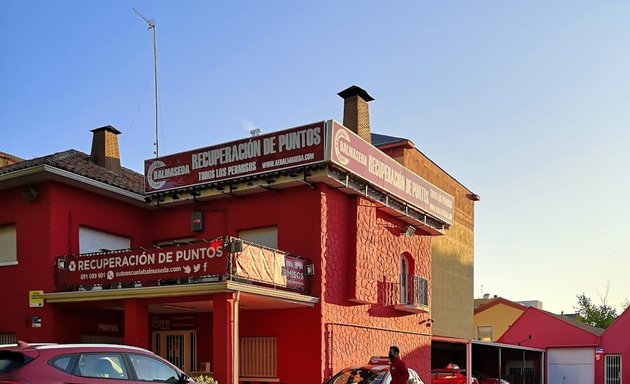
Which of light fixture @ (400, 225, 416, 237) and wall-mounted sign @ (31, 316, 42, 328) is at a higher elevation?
light fixture @ (400, 225, 416, 237)

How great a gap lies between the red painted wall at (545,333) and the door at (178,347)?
2434 cm

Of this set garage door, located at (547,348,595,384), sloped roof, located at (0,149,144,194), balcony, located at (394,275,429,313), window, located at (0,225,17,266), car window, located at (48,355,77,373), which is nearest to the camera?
car window, located at (48,355,77,373)

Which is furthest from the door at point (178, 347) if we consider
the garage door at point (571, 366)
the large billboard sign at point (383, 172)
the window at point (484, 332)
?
the window at point (484, 332)

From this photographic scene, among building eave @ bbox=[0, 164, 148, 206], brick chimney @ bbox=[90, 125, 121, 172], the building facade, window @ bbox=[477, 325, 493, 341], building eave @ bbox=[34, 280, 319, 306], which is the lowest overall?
window @ bbox=[477, 325, 493, 341]

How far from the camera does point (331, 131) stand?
669 inches

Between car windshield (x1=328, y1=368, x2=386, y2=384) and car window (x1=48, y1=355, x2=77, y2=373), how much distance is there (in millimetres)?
6226

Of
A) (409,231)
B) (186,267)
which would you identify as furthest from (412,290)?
(186,267)

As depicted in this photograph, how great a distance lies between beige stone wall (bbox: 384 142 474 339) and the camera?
116ft

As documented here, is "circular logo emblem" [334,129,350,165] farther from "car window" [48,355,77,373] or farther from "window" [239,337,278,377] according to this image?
"car window" [48,355,77,373]

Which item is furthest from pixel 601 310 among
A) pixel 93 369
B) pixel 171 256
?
pixel 93 369

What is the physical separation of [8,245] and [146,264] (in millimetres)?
4670

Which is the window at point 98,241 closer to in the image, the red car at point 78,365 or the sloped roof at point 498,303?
the red car at point 78,365

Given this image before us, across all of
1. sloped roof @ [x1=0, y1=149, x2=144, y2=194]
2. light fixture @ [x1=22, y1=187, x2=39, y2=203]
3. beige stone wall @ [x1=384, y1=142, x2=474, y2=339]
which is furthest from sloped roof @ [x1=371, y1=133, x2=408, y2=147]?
light fixture @ [x1=22, y1=187, x2=39, y2=203]

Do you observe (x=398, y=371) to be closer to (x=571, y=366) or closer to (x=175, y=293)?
(x=175, y=293)
